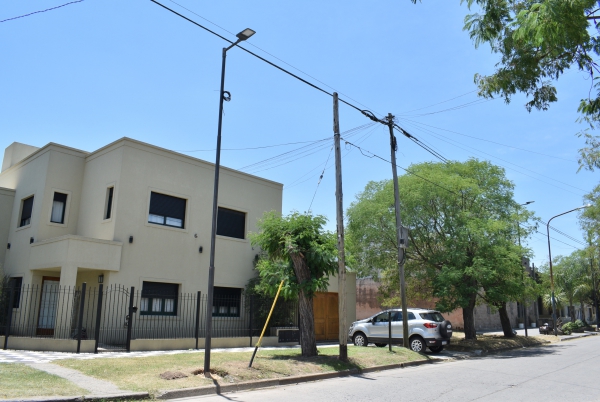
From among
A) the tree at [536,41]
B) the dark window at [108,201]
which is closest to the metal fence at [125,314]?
the dark window at [108,201]

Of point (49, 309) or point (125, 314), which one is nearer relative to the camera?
point (125, 314)

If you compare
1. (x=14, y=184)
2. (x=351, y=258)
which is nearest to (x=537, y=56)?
(x=351, y=258)

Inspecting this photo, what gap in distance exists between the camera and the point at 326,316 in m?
22.8

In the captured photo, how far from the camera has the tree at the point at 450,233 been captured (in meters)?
19.9

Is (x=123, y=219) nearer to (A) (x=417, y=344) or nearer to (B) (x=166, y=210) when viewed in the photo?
(B) (x=166, y=210)

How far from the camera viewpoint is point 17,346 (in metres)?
15.2

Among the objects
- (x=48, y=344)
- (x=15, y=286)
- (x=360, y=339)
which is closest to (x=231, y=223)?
(x=360, y=339)

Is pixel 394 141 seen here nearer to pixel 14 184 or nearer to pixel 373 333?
pixel 373 333

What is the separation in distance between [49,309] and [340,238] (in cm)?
1216

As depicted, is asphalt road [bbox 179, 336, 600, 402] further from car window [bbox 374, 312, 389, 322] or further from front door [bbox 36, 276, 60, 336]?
front door [bbox 36, 276, 60, 336]

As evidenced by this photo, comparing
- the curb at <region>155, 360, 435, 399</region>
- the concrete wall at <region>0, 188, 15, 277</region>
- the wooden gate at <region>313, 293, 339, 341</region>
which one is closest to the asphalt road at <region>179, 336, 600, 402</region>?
the curb at <region>155, 360, 435, 399</region>

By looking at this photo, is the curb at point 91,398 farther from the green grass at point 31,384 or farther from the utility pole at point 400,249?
the utility pole at point 400,249

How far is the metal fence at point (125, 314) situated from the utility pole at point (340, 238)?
566 cm

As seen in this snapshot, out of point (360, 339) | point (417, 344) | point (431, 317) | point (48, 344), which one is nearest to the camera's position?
point (48, 344)
